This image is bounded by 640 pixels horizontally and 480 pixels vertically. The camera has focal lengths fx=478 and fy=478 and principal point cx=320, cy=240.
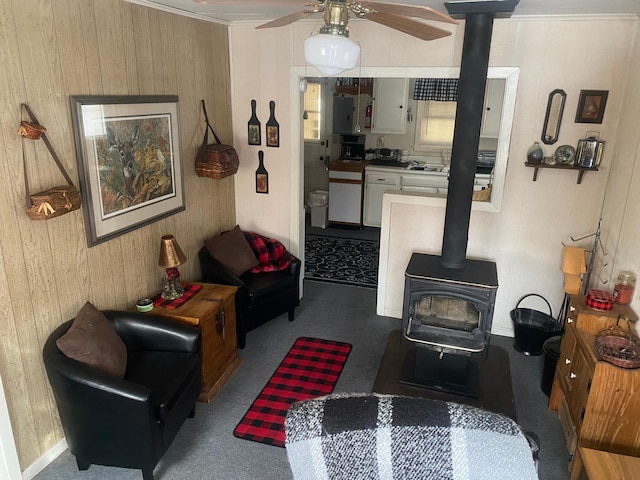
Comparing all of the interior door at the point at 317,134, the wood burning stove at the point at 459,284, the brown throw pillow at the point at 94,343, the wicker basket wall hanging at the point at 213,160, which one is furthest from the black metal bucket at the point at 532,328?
the interior door at the point at 317,134

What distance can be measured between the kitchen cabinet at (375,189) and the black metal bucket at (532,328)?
2.83 meters

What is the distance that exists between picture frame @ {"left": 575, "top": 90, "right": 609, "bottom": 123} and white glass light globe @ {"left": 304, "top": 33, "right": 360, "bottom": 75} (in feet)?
7.87

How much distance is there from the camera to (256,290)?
3693 mm

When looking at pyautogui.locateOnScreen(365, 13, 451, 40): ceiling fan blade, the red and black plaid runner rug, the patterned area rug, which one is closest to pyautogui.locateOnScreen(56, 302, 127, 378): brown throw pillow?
the red and black plaid runner rug

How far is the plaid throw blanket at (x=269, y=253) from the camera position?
408 cm

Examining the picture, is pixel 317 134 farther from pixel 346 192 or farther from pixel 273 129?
pixel 273 129

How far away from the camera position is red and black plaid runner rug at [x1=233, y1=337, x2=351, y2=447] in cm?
281

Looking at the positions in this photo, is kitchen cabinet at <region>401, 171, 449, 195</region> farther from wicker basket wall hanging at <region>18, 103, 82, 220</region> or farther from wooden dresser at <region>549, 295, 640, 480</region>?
wicker basket wall hanging at <region>18, 103, 82, 220</region>

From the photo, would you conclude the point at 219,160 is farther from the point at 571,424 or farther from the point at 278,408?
the point at 571,424

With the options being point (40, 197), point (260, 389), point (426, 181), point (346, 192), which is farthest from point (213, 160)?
point (426, 181)

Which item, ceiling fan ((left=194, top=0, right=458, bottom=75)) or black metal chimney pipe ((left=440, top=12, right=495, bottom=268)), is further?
black metal chimney pipe ((left=440, top=12, right=495, bottom=268))

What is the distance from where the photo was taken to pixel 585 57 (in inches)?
128

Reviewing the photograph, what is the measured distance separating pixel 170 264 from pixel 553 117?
9.35ft

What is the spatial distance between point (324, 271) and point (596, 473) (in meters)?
3.51
